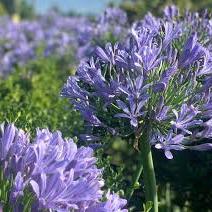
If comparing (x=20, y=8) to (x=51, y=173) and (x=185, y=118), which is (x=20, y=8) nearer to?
(x=185, y=118)

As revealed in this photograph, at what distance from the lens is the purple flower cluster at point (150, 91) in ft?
10.2

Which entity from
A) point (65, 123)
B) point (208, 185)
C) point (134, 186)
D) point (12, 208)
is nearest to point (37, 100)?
point (65, 123)

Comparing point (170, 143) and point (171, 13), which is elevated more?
point (171, 13)

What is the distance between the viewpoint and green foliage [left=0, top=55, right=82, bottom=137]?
3.86 meters

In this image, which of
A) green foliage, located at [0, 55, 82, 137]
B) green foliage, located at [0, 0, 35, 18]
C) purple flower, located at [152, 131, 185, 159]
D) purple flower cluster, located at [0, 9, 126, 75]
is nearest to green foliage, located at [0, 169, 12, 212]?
green foliage, located at [0, 55, 82, 137]

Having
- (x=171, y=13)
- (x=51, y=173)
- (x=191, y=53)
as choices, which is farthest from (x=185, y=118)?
(x=171, y=13)

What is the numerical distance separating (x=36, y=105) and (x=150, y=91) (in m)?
2.82

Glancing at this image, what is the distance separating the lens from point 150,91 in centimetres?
319

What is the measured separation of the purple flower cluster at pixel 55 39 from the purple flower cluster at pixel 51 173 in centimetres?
394

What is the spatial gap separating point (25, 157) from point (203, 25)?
238cm

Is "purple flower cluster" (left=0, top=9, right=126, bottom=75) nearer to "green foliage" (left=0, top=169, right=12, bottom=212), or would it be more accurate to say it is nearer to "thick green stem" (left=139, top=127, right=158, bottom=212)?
"thick green stem" (left=139, top=127, right=158, bottom=212)

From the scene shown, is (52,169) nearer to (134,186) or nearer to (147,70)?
(147,70)

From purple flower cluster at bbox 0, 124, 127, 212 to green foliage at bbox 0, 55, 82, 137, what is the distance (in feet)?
1.75

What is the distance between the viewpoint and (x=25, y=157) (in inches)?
104
